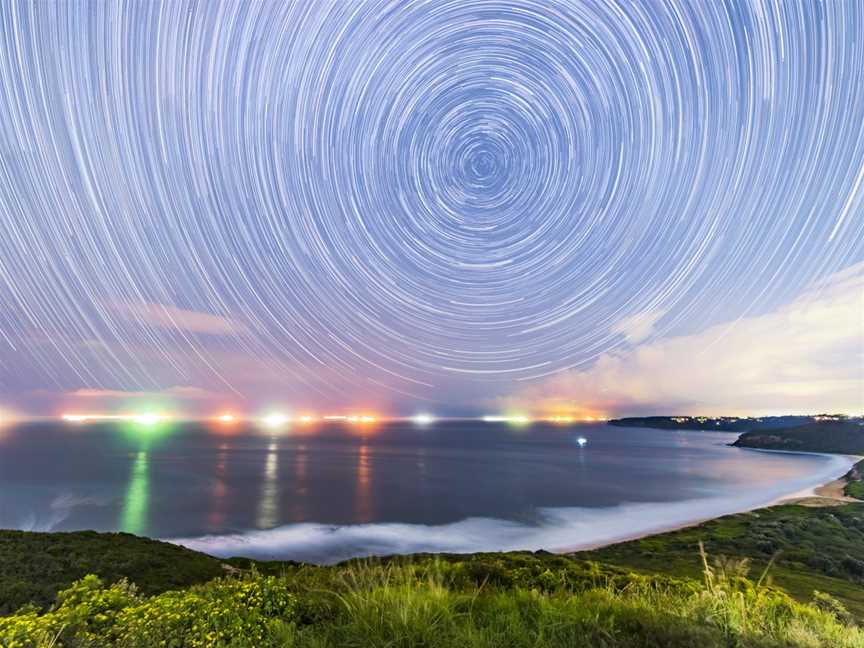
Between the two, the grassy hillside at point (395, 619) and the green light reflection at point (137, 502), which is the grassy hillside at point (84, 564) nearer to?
the grassy hillside at point (395, 619)

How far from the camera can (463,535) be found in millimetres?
37094

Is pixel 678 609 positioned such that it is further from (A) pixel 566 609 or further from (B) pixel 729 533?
(B) pixel 729 533

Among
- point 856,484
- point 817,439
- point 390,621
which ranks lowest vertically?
point 856,484

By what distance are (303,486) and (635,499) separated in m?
38.5

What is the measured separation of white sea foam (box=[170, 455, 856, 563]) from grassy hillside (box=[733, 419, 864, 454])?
322 feet

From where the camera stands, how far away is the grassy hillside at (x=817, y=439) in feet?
386

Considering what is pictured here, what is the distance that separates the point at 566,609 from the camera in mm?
5156

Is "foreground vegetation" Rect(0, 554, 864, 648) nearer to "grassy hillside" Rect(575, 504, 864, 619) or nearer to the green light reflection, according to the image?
"grassy hillside" Rect(575, 504, 864, 619)

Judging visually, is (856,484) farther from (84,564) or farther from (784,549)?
(84,564)

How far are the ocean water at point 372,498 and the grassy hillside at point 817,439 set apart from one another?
1401 inches

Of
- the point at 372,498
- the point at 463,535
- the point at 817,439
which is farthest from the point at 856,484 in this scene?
the point at 817,439

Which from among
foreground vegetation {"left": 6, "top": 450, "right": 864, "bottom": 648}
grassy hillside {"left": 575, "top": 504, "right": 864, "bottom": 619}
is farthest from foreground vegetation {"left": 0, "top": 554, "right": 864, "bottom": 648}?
grassy hillside {"left": 575, "top": 504, "right": 864, "bottom": 619}

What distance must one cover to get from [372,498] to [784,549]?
→ 37.1 m

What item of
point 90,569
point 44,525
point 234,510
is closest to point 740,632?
point 90,569
